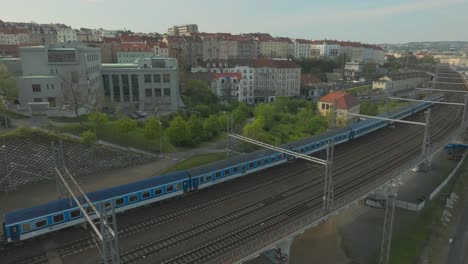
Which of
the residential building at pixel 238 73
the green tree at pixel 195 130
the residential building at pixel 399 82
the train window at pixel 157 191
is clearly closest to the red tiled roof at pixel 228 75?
the residential building at pixel 238 73

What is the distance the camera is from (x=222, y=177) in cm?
3006

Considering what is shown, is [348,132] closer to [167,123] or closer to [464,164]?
[464,164]

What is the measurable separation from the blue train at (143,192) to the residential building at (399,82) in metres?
74.0

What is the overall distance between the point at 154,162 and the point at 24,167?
516 inches

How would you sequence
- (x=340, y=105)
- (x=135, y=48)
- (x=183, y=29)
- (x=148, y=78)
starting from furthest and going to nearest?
1. (x=183, y=29)
2. (x=135, y=48)
3. (x=340, y=105)
4. (x=148, y=78)

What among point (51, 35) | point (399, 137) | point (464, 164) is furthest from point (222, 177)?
point (51, 35)

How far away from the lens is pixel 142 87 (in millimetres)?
A: 64375

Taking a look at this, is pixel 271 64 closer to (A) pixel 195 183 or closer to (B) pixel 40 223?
(A) pixel 195 183

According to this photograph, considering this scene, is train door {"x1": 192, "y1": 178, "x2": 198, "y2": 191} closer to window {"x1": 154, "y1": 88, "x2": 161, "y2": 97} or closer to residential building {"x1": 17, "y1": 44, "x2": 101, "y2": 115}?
residential building {"x1": 17, "y1": 44, "x2": 101, "y2": 115}

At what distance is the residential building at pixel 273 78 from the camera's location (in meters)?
93.3

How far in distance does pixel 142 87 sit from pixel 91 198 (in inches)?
1722

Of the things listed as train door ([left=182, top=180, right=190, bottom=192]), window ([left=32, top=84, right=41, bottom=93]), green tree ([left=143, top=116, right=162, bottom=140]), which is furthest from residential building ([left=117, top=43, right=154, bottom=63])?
train door ([left=182, top=180, right=190, bottom=192])

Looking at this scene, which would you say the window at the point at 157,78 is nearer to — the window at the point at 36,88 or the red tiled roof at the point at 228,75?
the window at the point at 36,88

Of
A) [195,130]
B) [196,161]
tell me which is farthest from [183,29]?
[196,161]
